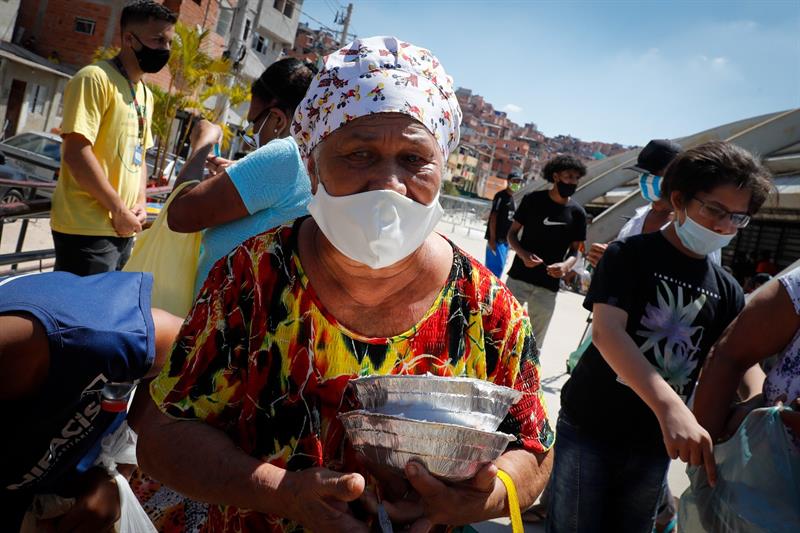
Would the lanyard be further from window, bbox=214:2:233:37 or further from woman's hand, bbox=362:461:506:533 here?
window, bbox=214:2:233:37

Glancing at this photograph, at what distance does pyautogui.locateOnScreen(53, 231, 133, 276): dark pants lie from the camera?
3.26m

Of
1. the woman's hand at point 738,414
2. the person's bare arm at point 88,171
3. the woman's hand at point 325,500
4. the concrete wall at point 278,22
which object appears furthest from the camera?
the concrete wall at point 278,22

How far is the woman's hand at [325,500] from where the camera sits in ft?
3.57

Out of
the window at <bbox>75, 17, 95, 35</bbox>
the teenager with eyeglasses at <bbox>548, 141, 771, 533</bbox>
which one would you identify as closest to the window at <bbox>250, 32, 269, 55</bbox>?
the window at <bbox>75, 17, 95, 35</bbox>

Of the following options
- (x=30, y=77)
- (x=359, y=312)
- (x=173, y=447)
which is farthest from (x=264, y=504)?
(x=30, y=77)

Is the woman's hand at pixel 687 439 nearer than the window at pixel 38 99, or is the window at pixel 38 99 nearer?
the woman's hand at pixel 687 439

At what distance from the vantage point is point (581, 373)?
2.60m

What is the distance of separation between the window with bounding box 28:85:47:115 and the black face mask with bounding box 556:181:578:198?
24.2 m

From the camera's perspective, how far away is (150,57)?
3400 mm

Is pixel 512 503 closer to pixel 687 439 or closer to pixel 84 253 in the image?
pixel 687 439

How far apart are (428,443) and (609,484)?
166cm

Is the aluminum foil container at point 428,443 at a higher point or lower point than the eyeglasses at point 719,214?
lower

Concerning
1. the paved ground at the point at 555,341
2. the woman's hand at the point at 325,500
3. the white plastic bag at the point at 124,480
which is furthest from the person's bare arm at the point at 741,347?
the white plastic bag at the point at 124,480

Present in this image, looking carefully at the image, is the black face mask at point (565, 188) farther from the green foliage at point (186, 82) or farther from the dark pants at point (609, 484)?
the green foliage at point (186, 82)
